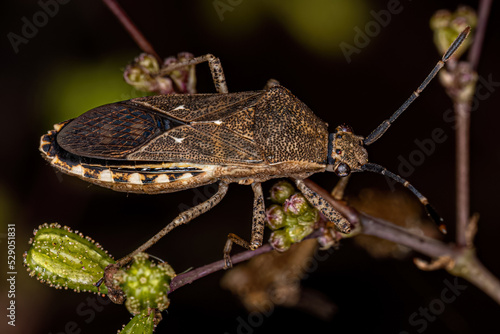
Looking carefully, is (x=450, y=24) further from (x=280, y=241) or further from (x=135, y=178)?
(x=135, y=178)

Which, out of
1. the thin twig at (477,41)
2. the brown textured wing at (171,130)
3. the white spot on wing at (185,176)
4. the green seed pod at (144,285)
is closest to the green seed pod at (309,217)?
the brown textured wing at (171,130)

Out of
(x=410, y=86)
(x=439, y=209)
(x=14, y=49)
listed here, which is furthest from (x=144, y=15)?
(x=439, y=209)

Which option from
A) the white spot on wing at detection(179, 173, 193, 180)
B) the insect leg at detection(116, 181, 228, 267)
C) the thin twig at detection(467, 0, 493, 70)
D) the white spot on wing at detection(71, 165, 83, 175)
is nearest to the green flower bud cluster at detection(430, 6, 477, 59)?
the thin twig at detection(467, 0, 493, 70)

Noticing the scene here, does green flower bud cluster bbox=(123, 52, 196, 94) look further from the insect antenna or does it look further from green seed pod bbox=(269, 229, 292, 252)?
the insect antenna

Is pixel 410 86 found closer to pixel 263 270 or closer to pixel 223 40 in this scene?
pixel 223 40

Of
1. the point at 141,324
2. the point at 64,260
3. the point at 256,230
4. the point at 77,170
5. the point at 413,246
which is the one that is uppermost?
the point at 77,170

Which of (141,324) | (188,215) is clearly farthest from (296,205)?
(141,324)

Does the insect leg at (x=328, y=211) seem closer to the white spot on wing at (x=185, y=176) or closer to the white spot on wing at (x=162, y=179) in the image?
the white spot on wing at (x=185, y=176)
